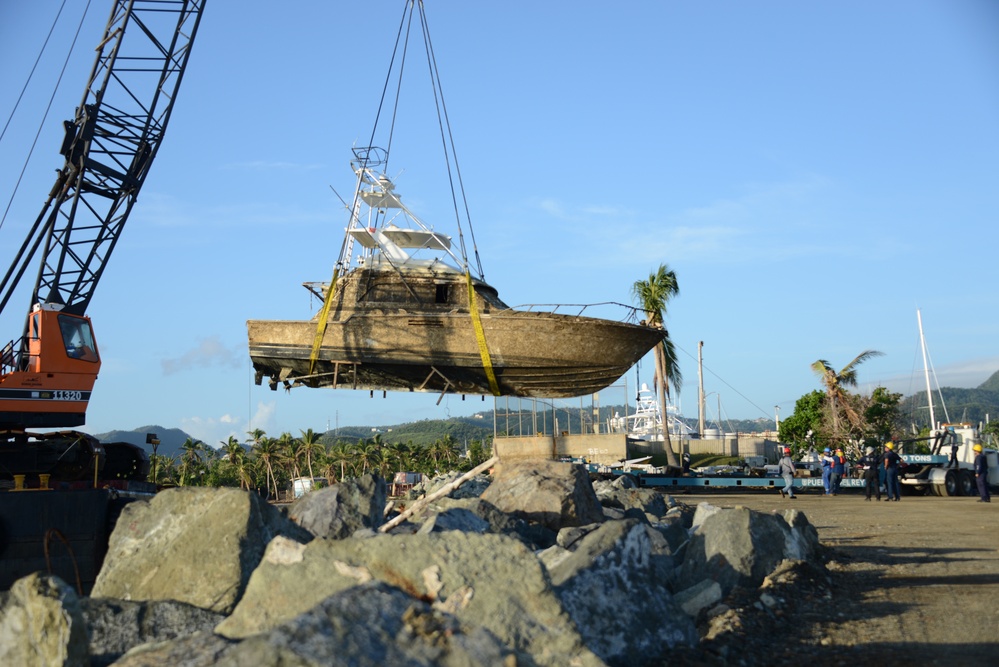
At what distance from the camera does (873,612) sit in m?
6.63

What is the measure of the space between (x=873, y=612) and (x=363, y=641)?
4704 mm

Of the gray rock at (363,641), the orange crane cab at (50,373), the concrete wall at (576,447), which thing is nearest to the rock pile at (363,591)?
the gray rock at (363,641)

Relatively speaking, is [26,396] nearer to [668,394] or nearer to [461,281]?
[461,281]

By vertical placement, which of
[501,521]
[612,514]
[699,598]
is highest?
[501,521]

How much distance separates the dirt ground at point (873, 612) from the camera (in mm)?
5320

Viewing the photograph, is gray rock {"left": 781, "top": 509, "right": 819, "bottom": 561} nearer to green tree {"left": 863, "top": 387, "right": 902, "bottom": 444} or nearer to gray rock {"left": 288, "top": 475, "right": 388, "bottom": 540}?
gray rock {"left": 288, "top": 475, "right": 388, "bottom": 540}

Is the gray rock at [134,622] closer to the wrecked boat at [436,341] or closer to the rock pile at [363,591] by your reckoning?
the rock pile at [363,591]

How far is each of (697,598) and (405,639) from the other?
366 centimetres

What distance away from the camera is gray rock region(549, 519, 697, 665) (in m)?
5.18

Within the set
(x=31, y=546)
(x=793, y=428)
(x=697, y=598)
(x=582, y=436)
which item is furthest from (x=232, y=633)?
(x=793, y=428)

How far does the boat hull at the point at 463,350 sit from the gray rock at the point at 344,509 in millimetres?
8953

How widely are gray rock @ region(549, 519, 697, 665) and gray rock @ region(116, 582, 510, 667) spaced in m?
1.73

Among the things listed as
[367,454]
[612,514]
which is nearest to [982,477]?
[612,514]

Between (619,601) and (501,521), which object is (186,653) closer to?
(619,601)
